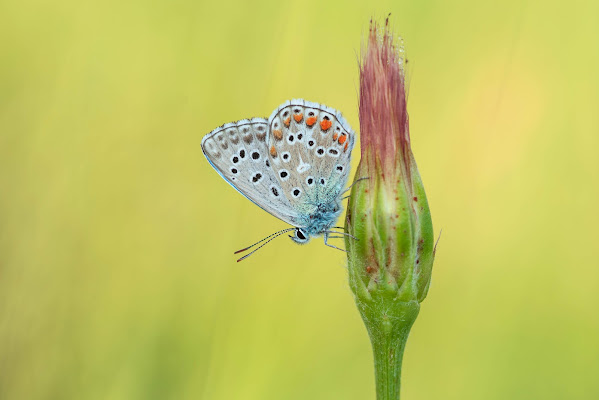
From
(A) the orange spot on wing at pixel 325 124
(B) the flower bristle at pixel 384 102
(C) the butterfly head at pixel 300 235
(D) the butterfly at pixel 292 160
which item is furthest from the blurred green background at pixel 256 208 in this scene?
(B) the flower bristle at pixel 384 102

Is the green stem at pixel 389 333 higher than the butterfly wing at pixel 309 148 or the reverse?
Answer: the reverse

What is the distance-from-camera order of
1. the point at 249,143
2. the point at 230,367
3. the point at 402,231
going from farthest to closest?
the point at 230,367, the point at 249,143, the point at 402,231

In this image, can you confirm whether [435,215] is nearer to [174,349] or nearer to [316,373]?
[316,373]

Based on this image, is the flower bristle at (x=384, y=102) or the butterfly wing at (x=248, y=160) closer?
the flower bristle at (x=384, y=102)

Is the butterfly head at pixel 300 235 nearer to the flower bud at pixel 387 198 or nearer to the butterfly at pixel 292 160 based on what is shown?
the butterfly at pixel 292 160

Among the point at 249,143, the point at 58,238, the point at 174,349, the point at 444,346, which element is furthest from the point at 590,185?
the point at 58,238

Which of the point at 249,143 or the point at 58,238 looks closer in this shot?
the point at 249,143

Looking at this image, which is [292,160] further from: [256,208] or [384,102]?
[256,208]
